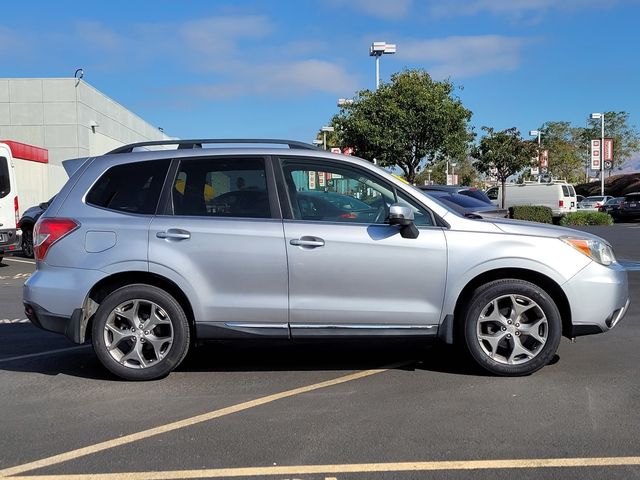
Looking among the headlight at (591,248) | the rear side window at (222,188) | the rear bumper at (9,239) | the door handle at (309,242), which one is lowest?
the rear bumper at (9,239)

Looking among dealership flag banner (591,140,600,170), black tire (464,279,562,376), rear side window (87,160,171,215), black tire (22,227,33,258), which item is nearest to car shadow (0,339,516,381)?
black tire (464,279,562,376)

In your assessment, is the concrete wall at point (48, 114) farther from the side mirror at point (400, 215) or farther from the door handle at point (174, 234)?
the side mirror at point (400, 215)

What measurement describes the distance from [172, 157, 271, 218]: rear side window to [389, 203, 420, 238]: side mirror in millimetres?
1005

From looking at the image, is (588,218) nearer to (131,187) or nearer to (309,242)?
(309,242)

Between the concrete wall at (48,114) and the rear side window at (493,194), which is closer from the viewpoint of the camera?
the concrete wall at (48,114)

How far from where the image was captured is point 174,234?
498cm

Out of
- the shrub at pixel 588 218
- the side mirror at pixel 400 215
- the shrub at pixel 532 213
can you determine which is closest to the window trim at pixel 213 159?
the side mirror at pixel 400 215

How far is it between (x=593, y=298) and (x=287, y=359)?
2701mm

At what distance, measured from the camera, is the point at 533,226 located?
17.0ft

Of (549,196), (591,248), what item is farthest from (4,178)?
(549,196)

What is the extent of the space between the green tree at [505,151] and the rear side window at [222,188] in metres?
27.0

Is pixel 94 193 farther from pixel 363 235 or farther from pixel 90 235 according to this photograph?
pixel 363 235

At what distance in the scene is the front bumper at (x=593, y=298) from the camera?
16.3 feet

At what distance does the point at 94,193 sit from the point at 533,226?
3659 millimetres
